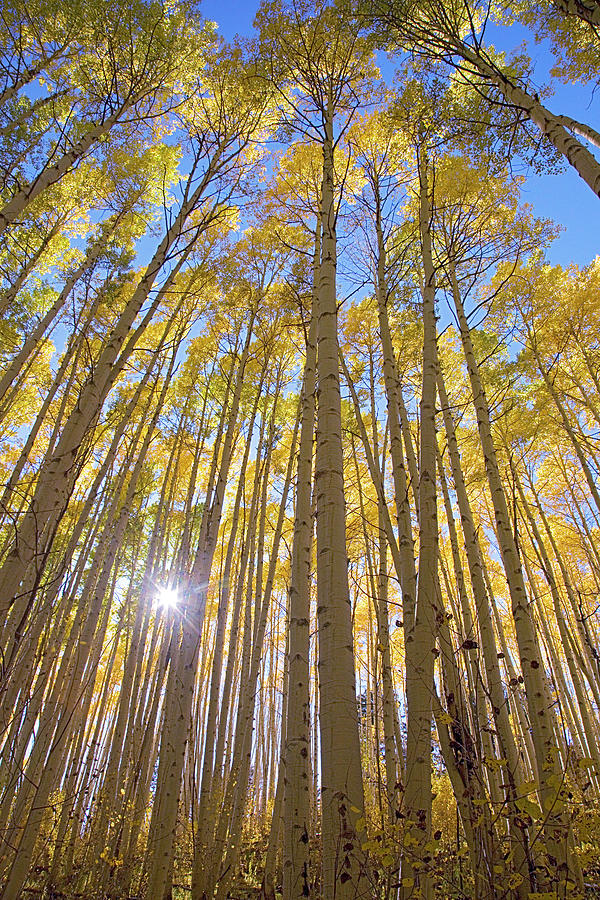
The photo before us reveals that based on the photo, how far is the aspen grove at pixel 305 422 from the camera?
226cm

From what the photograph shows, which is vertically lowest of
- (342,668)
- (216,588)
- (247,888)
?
(247,888)

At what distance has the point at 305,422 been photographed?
4148 millimetres

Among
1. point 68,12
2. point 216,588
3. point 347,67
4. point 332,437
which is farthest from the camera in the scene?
point 216,588

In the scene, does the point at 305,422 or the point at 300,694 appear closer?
the point at 300,694

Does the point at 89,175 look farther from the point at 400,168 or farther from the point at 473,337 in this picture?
the point at 473,337

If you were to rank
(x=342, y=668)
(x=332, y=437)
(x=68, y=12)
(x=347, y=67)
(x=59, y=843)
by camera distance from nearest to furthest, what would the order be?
(x=342, y=668)
(x=332, y=437)
(x=59, y=843)
(x=347, y=67)
(x=68, y=12)

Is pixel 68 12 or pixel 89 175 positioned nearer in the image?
pixel 68 12

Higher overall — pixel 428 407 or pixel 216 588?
pixel 216 588

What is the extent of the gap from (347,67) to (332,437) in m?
4.48

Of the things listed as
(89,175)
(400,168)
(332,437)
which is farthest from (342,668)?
(89,175)

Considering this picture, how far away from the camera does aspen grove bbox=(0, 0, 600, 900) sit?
2.26m

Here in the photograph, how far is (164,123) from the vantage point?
24.4ft

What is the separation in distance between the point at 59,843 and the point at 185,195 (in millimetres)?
6482

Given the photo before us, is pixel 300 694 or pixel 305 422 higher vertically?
pixel 305 422
